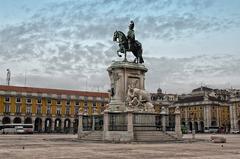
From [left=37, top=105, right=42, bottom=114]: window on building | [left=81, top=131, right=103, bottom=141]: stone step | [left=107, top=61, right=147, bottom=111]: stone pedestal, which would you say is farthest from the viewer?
[left=37, top=105, right=42, bottom=114]: window on building

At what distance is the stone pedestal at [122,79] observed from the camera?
1262 inches

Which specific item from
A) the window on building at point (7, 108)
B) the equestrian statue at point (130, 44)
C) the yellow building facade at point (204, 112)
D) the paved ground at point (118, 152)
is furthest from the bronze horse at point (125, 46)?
the yellow building facade at point (204, 112)

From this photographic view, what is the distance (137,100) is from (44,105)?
214 feet

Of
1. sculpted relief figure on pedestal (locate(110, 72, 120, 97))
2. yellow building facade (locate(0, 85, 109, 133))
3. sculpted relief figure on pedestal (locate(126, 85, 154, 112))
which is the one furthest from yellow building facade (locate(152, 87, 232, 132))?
sculpted relief figure on pedestal (locate(126, 85, 154, 112))

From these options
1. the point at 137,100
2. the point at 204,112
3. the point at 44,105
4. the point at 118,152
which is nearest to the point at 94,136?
the point at 137,100

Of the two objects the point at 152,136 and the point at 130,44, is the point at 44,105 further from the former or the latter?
the point at 152,136

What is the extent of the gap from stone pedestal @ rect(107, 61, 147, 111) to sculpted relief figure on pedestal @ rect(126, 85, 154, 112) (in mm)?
551

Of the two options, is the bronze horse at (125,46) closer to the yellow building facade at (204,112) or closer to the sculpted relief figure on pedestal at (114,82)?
the sculpted relief figure on pedestal at (114,82)

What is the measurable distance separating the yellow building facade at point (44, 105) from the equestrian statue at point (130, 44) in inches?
2121

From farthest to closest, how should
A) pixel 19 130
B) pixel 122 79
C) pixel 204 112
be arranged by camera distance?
pixel 204 112
pixel 19 130
pixel 122 79

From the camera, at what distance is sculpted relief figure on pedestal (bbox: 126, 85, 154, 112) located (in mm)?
31562

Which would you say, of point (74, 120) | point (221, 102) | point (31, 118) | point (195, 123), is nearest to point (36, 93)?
point (31, 118)

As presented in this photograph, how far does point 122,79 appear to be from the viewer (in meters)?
32.6

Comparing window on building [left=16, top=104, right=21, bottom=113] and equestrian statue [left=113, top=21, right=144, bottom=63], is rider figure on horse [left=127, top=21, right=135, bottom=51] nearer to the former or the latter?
equestrian statue [left=113, top=21, right=144, bottom=63]
